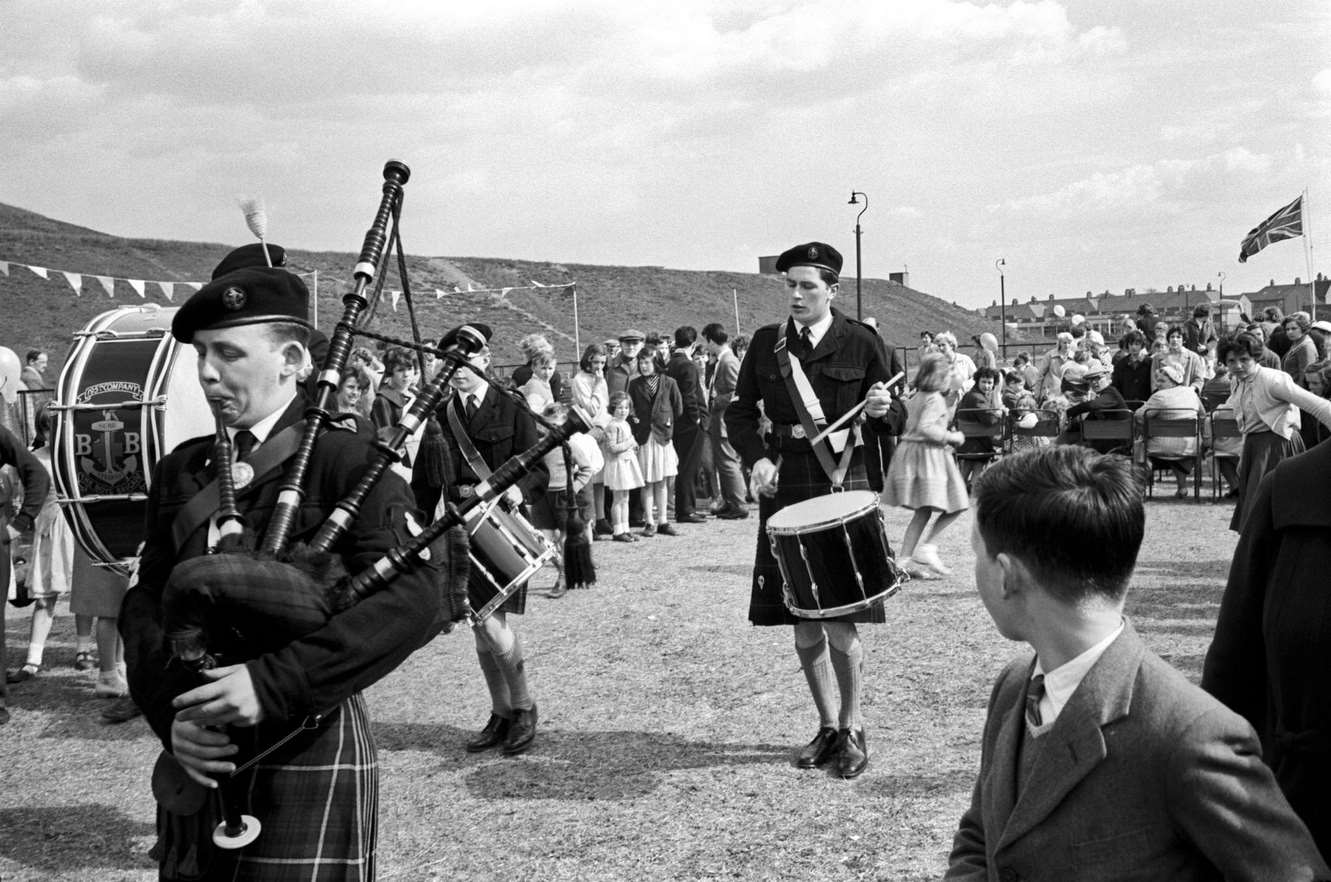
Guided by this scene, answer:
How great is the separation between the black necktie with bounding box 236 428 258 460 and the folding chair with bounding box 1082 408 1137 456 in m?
12.6

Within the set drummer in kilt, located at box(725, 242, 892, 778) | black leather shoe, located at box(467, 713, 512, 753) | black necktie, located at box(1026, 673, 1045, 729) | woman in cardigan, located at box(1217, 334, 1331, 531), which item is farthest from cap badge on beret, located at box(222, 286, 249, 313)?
woman in cardigan, located at box(1217, 334, 1331, 531)

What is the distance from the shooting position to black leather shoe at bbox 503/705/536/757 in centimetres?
584

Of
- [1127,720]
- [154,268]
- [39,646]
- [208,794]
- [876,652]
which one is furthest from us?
[154,268]

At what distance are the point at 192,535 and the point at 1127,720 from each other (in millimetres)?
1674

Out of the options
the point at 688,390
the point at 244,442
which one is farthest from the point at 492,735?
the point at 688,390

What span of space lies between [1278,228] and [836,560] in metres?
19.2

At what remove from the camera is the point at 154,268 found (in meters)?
60.2

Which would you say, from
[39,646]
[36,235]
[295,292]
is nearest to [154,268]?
[36,235]

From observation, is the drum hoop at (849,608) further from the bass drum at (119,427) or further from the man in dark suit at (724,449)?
the man in dark suit at (724,449)

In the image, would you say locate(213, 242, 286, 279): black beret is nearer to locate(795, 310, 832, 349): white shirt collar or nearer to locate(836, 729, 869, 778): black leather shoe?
locate(795, 310, 832, 349): white shirt collar

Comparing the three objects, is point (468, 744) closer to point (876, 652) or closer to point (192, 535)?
point (876, 652)

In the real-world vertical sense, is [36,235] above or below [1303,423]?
above

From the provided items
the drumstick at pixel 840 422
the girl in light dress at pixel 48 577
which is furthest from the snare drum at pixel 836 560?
the girl in light dress at pixel 48 577

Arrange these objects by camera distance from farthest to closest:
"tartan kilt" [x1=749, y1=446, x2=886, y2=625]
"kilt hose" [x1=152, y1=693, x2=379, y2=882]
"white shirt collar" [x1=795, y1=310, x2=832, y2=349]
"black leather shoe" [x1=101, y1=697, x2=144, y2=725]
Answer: "black leather shoe" [x1=101, y1=697, x2=144, y2=725]
"white shirt collar" [x1=795, y1=310, x2=832, y2=349]
"tartan kilt" [x1=749, y1=446, x2=886, y2=625]
"kilt hose" [x1=152, y1=693, x2=379, y2=882]
